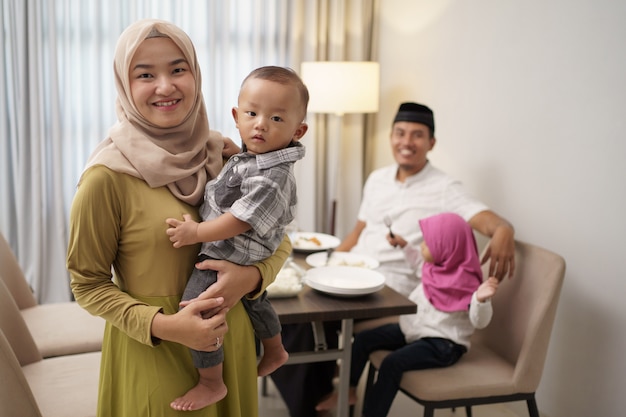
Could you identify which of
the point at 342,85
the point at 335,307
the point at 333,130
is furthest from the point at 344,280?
the point at 333,130

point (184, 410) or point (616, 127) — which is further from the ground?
point (616, 127)

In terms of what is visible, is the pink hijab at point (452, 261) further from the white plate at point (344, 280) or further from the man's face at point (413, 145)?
the man's face at point (413, 145)

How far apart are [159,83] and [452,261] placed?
57.9 inches

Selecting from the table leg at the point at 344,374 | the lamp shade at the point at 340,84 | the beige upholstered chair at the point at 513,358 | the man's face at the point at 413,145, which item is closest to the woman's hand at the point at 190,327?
the table leg at the point at 344,374

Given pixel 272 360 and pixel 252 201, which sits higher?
pixel 252 201

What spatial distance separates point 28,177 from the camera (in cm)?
379

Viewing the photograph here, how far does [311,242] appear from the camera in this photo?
9.37 ft

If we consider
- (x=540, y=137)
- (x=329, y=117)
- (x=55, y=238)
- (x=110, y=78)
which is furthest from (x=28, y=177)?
(x=540, y=137)

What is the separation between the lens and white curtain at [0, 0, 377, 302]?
367 cm

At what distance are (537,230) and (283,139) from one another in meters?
1.75

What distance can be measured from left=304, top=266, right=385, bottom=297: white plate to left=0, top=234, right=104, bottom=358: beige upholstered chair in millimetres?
1001

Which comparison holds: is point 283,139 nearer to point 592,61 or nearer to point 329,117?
point 592,61

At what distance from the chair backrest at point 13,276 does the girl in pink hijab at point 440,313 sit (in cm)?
170

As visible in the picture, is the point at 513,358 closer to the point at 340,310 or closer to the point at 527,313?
the point at 527,313
